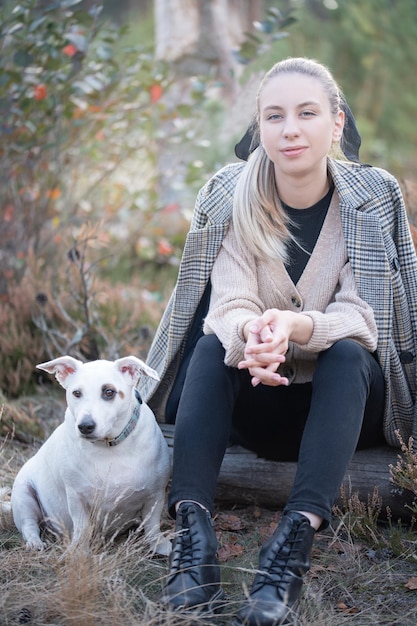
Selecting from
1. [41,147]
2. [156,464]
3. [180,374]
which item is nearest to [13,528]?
[156,464]

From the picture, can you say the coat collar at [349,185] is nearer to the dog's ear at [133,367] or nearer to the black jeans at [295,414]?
the black jeans at [295,414]

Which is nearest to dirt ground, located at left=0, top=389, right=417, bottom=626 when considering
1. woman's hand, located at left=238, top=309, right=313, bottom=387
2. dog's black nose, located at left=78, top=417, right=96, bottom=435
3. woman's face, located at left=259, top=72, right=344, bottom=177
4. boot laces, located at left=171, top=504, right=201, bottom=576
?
boot laces, located at left=171, top=504, right=201, bottom=576

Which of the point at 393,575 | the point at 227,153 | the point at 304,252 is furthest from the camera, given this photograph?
Answer: the point at 227,153

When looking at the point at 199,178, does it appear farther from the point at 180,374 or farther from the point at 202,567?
the point at 202,567

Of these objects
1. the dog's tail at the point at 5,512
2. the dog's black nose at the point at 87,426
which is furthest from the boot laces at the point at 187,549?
the dog's tail at the point at 5,512

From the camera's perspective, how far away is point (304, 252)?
2850 mm

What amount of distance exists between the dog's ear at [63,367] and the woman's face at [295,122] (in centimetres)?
96

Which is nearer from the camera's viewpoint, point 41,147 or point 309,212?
point 309,212

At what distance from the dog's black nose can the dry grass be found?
34 centimetres

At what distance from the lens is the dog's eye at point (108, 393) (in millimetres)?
2555

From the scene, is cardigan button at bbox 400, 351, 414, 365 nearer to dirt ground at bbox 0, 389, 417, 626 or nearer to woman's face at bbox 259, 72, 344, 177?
dirt ground at bbox 0, 389, 417, 626

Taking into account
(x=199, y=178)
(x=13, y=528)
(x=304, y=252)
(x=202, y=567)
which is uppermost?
(x=199, y=178)

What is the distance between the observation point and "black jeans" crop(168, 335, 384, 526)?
2.31 meters

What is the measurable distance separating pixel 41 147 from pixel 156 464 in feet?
8.90
